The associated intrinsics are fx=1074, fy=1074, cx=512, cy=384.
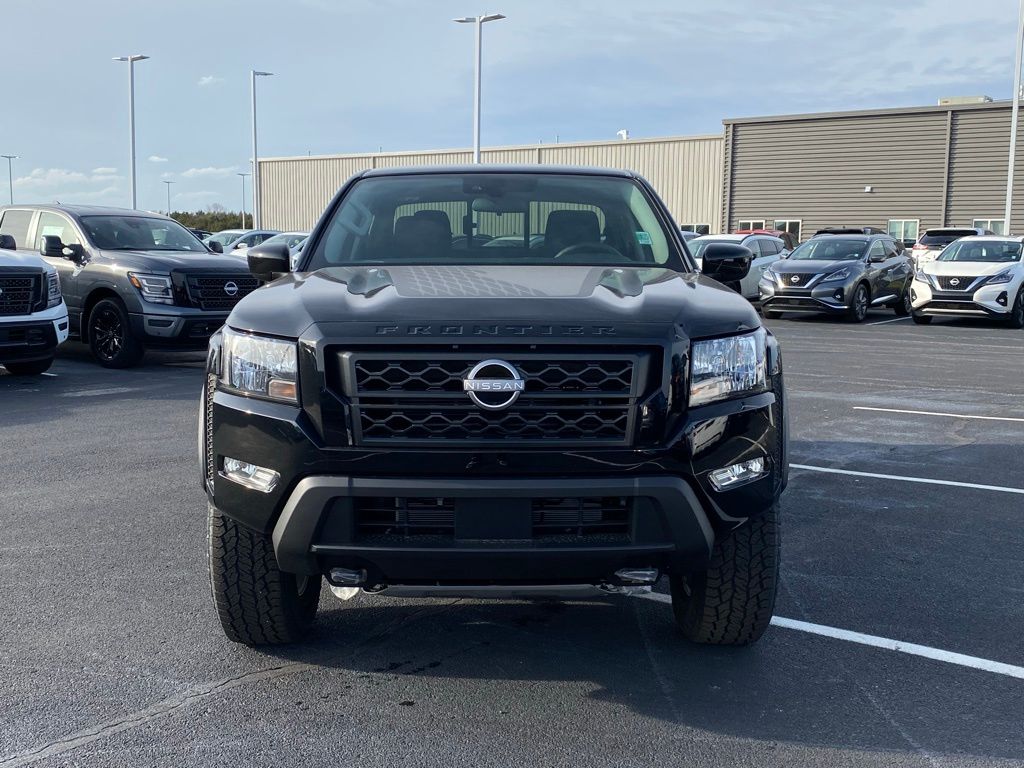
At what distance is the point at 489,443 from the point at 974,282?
18501mm

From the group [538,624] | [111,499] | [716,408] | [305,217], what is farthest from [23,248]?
[305,217]

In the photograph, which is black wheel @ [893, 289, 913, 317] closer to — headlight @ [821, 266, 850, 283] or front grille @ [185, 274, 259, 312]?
headlight @ [821, 266, 850, 283]

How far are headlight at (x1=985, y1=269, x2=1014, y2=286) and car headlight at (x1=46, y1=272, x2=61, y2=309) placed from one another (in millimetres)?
15661

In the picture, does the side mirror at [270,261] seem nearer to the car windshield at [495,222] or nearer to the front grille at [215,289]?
the car windshield at [495,222]

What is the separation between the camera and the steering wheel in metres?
4.57

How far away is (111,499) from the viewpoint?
597 centimetres

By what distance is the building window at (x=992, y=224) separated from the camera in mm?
37422

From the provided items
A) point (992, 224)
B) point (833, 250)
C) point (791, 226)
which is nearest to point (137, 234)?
point (833, 250)

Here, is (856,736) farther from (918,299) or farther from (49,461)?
(918,299)

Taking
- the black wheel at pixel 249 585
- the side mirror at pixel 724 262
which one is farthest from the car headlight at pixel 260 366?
the side mirror at pixel 724 262

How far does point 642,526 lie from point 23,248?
470 inches

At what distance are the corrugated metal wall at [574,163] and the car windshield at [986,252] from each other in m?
22.0

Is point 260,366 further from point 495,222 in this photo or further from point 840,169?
point 840,169

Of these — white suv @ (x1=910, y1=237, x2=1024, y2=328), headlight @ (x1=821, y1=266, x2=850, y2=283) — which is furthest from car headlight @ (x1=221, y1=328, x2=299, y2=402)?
white suv @ (x1=910, y1=237, x2=1024, y2=328)
